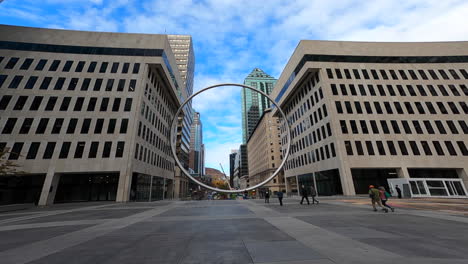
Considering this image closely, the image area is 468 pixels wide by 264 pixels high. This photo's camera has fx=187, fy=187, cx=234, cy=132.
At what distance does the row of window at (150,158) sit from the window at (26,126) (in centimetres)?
1623

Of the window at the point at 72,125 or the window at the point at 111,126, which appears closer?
the window at the point at 72,125

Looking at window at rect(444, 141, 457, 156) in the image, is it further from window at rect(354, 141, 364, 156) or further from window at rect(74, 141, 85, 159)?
window at rect(74, 141, 85, 159)

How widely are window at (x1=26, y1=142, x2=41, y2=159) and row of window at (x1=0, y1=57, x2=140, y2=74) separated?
13978 millimetres

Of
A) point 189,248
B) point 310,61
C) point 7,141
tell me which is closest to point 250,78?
point 310,61

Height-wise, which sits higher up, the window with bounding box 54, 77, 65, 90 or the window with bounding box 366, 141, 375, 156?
the window with bounding box 54, 77, 65, 90

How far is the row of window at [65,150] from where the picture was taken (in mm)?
28047

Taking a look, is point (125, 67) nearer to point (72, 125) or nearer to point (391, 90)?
point (72, 125)

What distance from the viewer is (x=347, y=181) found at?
105ft

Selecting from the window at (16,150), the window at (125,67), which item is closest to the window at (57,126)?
the window at (16,150)

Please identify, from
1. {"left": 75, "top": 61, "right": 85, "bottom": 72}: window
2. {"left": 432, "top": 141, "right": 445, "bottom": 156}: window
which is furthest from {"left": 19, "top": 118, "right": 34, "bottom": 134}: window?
{"left": 432, "top": 141, "right": 445, "bottom": 156}: window

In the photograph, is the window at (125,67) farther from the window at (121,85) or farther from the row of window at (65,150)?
the row of window at (65,150)

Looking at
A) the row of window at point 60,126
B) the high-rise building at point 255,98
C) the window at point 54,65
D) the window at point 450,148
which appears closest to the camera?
the row of window at point 60,126

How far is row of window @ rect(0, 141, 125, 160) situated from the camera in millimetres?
28047

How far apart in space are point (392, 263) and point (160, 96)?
154ft
